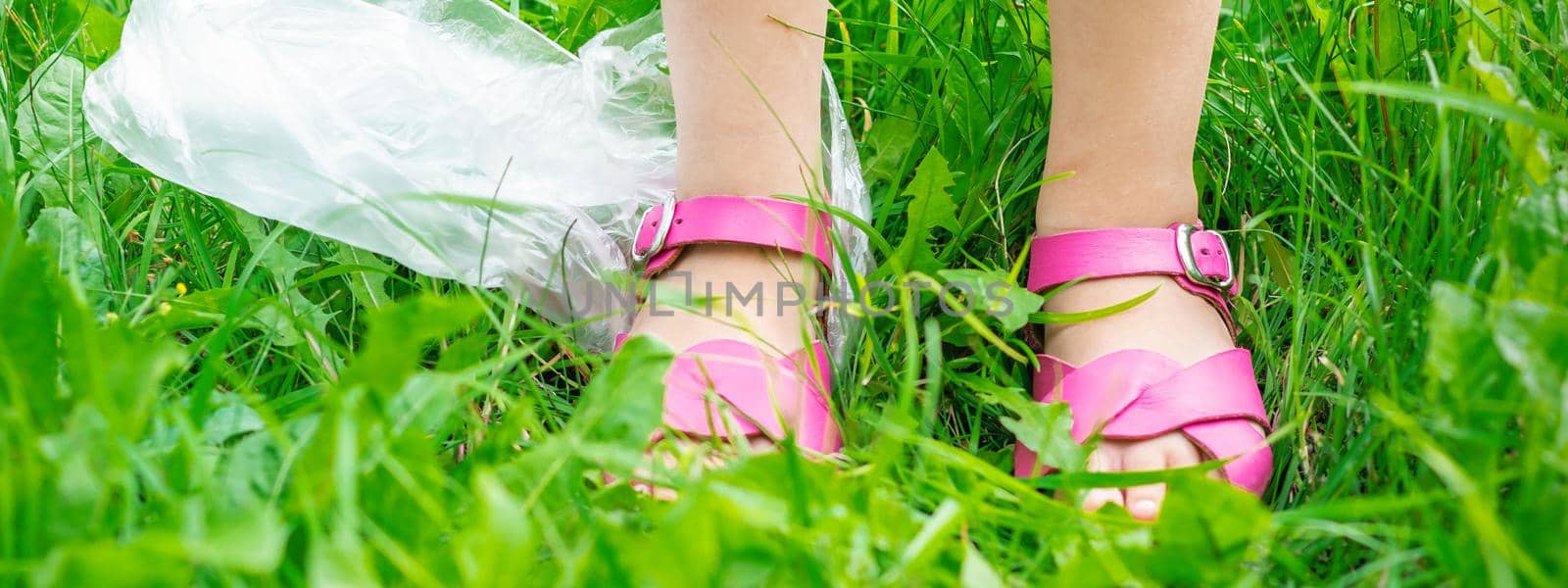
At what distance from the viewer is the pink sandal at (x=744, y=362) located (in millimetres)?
889

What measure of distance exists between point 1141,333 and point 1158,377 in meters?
0.05

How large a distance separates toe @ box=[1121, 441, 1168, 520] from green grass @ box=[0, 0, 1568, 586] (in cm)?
9

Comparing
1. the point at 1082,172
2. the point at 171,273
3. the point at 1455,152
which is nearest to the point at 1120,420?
the point at 1082,172

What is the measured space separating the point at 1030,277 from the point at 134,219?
0.87 metres

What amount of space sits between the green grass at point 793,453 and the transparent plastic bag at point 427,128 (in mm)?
60

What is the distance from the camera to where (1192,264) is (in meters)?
0.99

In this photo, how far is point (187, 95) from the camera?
1093 mm

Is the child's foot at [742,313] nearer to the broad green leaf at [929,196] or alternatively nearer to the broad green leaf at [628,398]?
the broad green leaf at [929,196]

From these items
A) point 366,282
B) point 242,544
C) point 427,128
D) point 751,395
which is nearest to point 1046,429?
point 751,395

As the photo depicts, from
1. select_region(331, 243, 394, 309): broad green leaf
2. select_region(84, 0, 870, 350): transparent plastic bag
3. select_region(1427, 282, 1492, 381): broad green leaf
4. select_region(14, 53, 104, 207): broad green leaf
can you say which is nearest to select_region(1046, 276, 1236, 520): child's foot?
select_region(84, 0, 870, 350): transparent plastic bag

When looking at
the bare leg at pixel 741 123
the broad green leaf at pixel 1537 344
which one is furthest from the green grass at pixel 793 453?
the bare leg at pixel 741 123

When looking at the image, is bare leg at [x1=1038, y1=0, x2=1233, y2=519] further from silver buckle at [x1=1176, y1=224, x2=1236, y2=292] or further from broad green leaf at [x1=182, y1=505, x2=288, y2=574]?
broad green leaf at [x1=182, y1=505, x2=288, y2=574]

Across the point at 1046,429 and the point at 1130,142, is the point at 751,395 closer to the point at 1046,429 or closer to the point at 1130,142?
the point at 1046,429

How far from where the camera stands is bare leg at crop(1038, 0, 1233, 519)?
959 millimetres
